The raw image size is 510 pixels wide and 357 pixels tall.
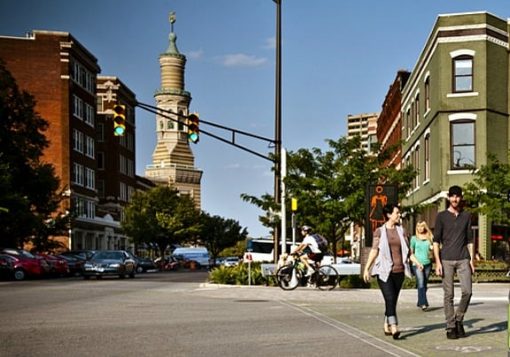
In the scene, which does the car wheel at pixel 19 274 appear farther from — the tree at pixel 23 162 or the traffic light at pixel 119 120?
the traffic light at pixel 119 120

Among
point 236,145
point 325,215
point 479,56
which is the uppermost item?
→ point 479,56

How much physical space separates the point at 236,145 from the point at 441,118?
12.3m

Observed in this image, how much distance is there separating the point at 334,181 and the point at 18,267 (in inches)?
633

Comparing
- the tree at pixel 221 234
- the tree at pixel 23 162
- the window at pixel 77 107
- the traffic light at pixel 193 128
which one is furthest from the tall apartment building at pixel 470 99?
the tree at pixel 221 234

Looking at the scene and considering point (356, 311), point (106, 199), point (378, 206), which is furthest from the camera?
point (106, 199)

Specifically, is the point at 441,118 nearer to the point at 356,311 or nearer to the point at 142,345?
the point at 356,311

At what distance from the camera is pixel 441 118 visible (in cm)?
4034

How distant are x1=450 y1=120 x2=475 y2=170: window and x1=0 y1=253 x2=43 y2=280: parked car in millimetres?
19710

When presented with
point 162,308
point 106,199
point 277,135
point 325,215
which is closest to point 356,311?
point 162,308

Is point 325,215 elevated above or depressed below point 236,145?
below

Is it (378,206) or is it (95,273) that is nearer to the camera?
(378,206)

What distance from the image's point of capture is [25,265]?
→ 41.9 metres

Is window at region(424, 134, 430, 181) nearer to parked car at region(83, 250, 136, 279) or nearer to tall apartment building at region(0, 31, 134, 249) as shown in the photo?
parked car at region(83, 250, 136, 279)

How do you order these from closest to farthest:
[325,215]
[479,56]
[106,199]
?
[325,215] → [479,56] → [106,199]
